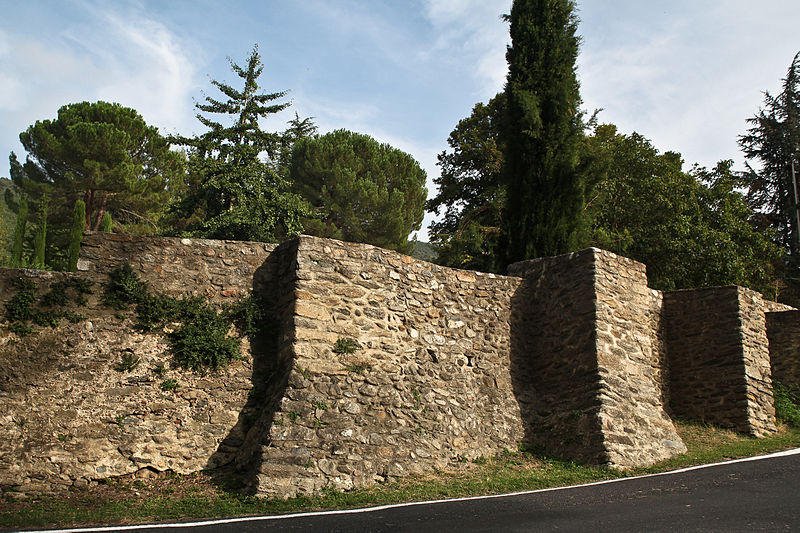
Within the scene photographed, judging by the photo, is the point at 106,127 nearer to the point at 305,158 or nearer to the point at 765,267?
the point at 305,158

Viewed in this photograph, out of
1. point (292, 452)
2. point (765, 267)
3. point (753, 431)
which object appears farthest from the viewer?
point (765, 267)

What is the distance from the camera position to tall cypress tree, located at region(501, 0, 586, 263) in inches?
563

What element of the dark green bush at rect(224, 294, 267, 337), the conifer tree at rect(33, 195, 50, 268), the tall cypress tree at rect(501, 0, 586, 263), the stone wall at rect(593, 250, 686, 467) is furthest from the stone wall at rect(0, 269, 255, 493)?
the conifer tree at rect(33, 195, 50, 268)

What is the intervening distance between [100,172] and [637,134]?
68.4 feet

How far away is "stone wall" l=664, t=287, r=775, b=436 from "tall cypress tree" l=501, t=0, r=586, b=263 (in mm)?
3045

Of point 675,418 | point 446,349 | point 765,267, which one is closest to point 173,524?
point 446,349

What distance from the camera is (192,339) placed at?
8602 millimetres

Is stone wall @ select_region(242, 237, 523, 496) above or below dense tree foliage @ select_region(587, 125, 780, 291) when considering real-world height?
below

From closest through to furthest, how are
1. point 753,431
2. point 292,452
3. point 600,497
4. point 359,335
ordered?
1. point 600,497
2. point 292,452
3. point 359,335
4. point 753,431

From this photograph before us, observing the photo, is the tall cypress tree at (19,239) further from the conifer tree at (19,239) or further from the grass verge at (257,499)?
the grass verge at (257,499)

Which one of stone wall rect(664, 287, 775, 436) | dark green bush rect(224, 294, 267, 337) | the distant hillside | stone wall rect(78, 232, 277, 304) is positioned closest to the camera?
stone wall rect(78, 232, 277, 304)

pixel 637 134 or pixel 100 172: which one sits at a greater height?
pixel 637 134

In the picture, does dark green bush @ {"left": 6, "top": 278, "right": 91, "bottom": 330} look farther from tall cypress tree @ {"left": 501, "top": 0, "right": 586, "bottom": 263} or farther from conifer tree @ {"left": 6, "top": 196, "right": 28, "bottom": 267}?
conifer tree @ {"left": 6, "top": 196, "right": 28, "bottom": 267}

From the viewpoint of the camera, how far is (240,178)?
57.4ft
